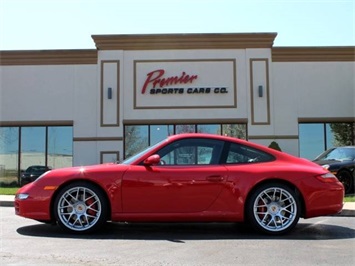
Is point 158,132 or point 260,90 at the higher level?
point 260,90

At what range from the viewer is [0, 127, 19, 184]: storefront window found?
18.5 metres

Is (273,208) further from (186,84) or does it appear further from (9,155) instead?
(9,155)

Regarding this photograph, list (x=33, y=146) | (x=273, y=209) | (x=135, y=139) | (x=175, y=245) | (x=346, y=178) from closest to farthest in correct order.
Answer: (x=175, y=245) < (x=273, y=209) < (x=346, y=178) < (x=135, y=139) < (x=33, y=146)

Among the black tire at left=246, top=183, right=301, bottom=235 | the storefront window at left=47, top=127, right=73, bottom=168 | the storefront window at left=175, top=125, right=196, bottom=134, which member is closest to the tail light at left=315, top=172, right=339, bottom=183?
the black tire at left=246, top=183, right=301, bottom=235

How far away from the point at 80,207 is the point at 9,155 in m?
14.0

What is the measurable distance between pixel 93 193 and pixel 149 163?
0.84 m

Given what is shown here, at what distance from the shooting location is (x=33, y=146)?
18.5 metres

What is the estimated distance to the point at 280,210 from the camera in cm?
591

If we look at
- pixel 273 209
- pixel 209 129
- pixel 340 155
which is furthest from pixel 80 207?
pixel 209 129

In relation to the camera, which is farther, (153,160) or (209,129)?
(209,129)

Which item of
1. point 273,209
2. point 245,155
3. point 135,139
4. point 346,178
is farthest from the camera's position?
point 135,139

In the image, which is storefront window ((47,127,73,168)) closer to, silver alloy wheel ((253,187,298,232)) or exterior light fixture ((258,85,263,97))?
exterior light fixture ((258,85,263,97))

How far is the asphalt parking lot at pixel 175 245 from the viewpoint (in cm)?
454

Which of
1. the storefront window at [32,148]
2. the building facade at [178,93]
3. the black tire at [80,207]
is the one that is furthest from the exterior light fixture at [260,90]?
the black tire at [80,207]
